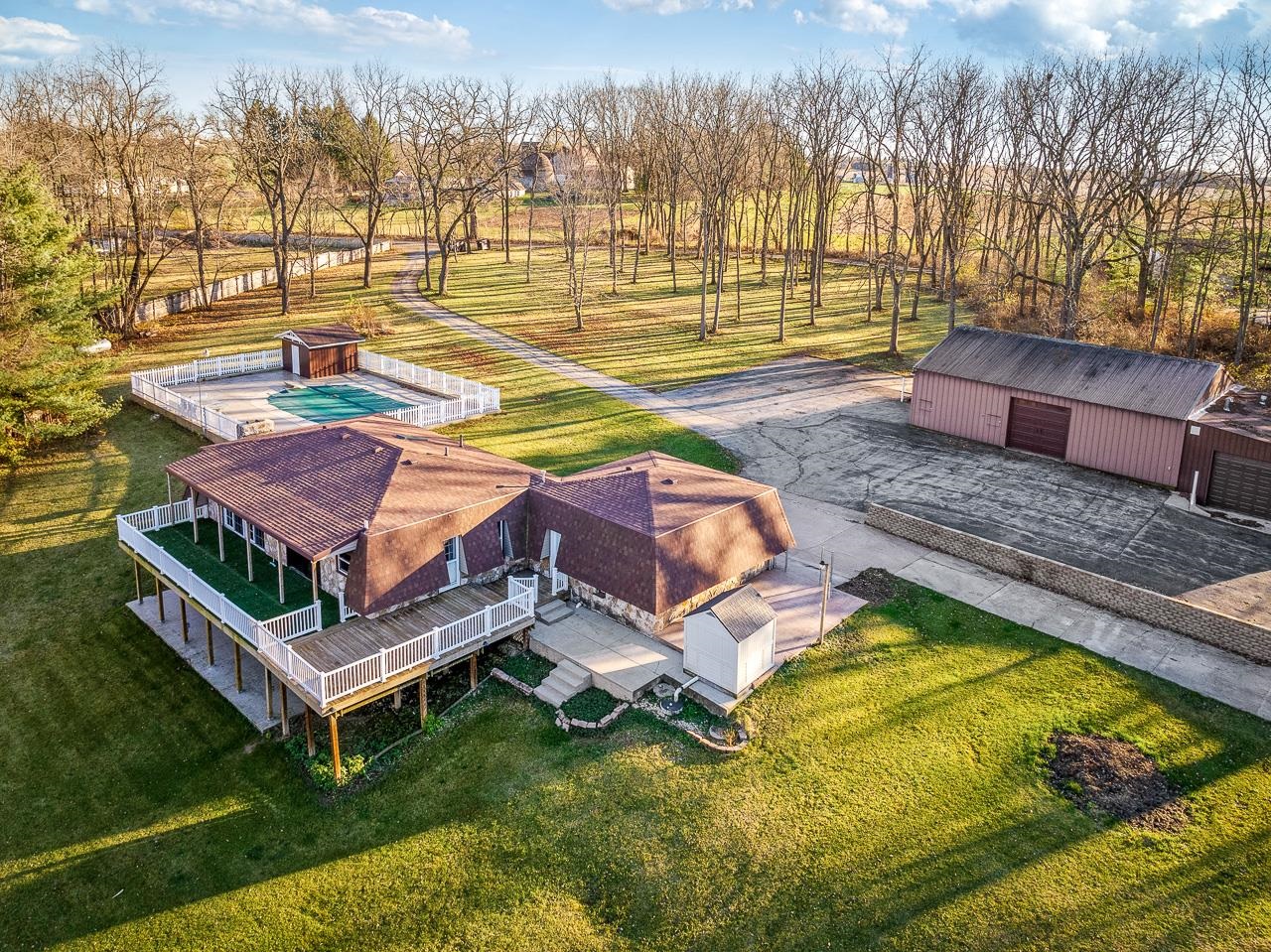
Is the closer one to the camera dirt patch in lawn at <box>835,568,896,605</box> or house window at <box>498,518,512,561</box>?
house window at <box>498,518,512,561</box>

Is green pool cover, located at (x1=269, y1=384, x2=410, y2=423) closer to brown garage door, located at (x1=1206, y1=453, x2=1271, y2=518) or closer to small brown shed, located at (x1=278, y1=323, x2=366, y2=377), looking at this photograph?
small brown shed, located at (x1=278, y1=323, x2=366, y2=377)

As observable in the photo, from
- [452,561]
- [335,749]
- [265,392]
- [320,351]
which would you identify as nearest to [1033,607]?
[452,561]

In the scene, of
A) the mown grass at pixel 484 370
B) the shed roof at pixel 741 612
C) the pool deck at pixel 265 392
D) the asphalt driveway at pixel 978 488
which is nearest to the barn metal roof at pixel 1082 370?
the asphalt driveway at pixel 978 488

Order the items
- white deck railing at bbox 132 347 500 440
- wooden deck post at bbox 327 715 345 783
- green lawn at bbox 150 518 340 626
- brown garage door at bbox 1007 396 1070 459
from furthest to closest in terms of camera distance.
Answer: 1. white deck railing at bbox 132 347 500 440
2. brown garage door at bbox 1007 396 1070 459
3. green lawn at bbox 150 518 340 626
4. wooden deck post at bbox 327 715 345 783

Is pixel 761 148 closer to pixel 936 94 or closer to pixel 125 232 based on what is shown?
pixel 936 94

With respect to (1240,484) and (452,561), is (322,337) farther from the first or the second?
(1240,484)

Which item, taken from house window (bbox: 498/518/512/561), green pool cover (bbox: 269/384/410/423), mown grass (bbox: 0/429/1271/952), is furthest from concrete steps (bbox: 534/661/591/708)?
green pool cover (bbox: 269/384/410/423)

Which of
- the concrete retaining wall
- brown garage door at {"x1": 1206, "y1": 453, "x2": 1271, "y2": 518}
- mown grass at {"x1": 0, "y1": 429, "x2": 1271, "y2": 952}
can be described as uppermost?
the concrete retaining wall
